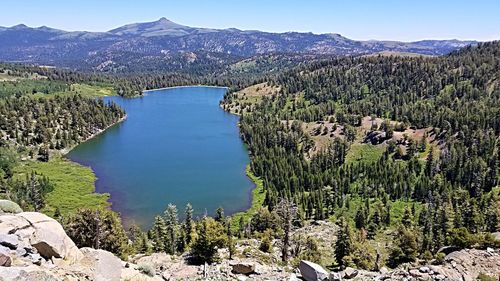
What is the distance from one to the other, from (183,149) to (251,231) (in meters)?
108

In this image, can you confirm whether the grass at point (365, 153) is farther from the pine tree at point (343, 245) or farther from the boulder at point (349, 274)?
the boulder at point (349, 274)

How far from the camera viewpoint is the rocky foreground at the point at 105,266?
29.2 meters

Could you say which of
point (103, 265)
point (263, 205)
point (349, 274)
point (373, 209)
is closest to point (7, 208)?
point (103, 265)

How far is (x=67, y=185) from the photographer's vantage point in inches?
5418

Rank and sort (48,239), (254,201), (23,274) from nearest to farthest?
(23,274), (48,239), (254,201)

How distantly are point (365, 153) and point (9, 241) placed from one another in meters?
159

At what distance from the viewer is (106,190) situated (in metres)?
134


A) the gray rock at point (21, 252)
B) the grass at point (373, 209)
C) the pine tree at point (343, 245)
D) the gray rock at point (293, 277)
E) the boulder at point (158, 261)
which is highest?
the gray rock at point (21, 252)

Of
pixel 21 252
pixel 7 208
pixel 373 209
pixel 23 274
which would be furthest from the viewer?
pixel 373 209

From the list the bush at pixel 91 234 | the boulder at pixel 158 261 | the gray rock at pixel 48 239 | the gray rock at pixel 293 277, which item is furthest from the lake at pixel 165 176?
the gray rock at pixel 48 239

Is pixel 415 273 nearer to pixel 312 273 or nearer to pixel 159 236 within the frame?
pixel 312 273

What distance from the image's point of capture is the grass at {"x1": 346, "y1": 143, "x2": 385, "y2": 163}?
16895 centimetres

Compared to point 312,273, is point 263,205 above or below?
below

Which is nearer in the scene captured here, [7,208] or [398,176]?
[7,208]
